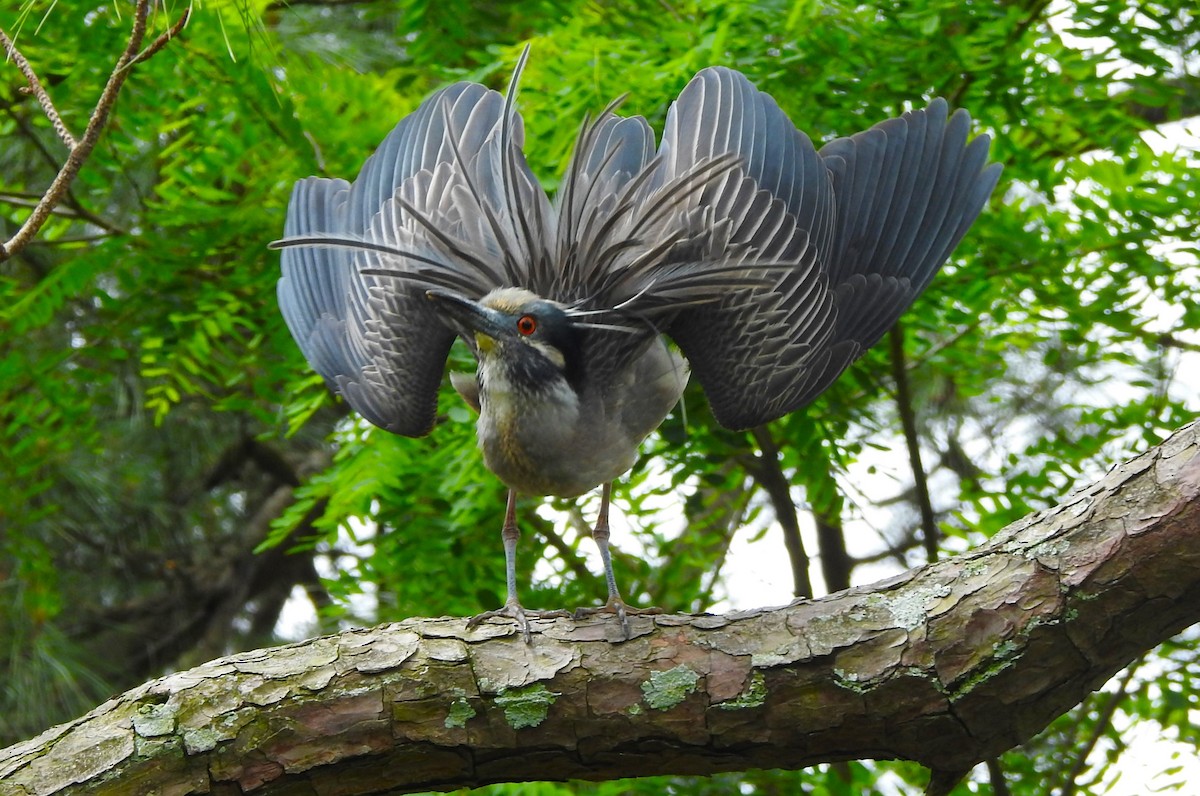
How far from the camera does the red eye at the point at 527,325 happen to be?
3.56 meters

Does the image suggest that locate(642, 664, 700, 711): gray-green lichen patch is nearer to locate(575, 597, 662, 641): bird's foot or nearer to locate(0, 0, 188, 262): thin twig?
locate(575, 597, 662, 641): bird's foot

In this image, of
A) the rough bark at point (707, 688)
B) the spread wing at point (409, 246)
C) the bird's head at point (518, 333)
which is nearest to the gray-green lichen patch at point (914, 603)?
the rough bark at point (707, 688)

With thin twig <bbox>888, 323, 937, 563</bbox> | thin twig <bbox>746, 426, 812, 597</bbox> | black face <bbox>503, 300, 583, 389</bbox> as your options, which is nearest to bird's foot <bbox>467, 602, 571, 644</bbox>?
black face <bbox>503, 300, 583, 389</bbox>

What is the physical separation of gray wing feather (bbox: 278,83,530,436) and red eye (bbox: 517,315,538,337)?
1.28ft

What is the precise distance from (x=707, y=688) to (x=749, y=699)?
98 millimetres

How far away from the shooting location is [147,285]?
4.95 metres

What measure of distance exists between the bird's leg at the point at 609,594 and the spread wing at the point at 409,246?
0.58m

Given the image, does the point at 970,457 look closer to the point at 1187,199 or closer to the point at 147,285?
the point at 1187,199

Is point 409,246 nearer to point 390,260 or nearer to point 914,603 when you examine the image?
point 390,260

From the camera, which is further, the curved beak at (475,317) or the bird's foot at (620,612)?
the curved beak at (475,317)

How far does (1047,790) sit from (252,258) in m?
3.30

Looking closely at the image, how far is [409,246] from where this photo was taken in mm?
4105

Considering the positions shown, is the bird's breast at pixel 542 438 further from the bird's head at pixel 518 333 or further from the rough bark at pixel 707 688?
the rough bark at pixel 707 688

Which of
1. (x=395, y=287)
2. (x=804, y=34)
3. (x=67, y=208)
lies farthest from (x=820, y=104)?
(x=67, y=208)
